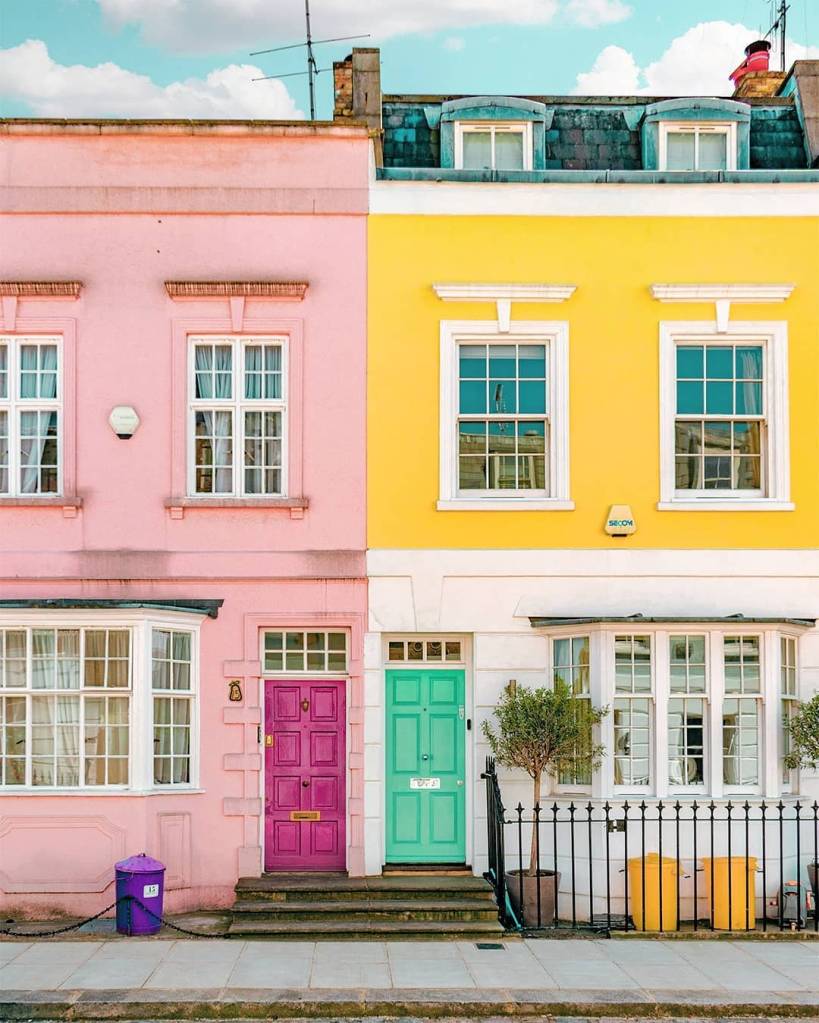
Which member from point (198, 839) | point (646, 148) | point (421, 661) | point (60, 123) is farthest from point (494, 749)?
point (60, 123)

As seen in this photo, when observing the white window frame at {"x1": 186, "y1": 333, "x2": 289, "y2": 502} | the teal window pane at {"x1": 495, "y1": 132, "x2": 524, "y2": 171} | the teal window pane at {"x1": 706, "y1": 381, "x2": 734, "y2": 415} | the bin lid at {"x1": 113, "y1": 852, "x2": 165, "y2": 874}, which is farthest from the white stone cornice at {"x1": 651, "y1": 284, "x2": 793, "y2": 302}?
the bin lid at {"x1": 113, "y1": 852, "x2": 165, "y2": 874}

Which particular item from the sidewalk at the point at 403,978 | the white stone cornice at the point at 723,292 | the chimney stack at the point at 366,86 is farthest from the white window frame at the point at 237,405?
the sidewalk at the point at 403,978

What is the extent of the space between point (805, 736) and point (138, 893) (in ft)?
22.4

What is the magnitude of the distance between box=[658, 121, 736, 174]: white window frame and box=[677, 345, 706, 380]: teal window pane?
2.26 meters

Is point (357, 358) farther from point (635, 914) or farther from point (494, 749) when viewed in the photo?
point (635, 914)

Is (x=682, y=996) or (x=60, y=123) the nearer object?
(x=682, y=996)

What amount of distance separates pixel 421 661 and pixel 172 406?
3850 mm

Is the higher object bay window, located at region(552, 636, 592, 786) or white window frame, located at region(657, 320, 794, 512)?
white window frame, located at region(657, 320, 794, 512)

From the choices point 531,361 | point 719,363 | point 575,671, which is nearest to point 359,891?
point 575,671

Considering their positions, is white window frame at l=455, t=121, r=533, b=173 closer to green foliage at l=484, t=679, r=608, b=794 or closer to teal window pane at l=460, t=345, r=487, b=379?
teal window pane at l=460, t=345, r=487, b=379

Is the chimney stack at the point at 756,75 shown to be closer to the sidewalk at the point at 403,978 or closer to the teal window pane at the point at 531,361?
the teal window pane at the point at 531,361

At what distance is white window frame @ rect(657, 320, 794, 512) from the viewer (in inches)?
552

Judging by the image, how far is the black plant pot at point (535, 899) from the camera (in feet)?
41.6

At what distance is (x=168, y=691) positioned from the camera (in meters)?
13.4
